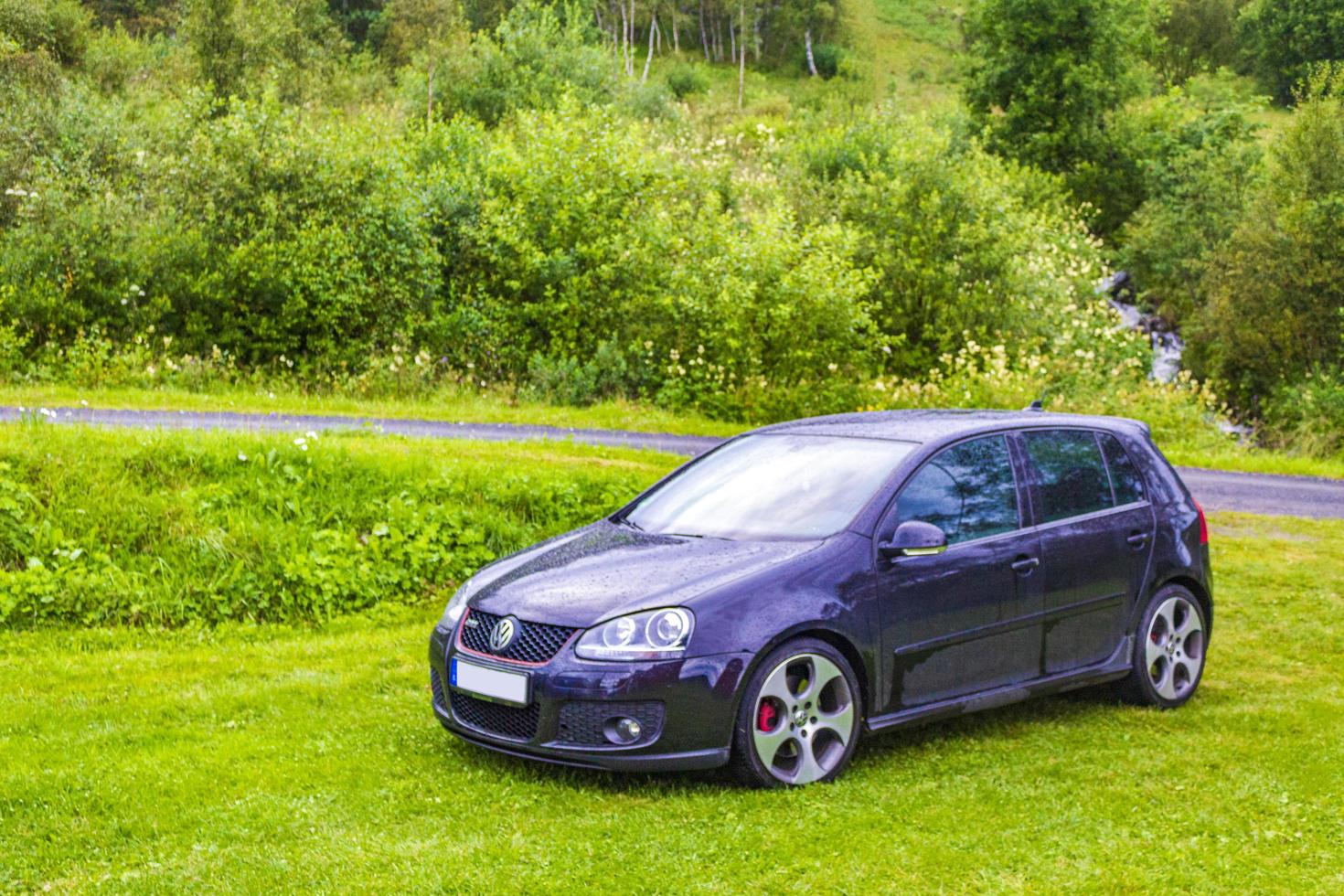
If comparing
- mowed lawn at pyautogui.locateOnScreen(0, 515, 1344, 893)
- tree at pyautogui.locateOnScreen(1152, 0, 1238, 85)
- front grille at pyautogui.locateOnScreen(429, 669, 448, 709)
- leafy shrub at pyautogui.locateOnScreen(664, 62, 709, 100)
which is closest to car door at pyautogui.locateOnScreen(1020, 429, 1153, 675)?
mowed lawn at pyautogui.locateOnScreen(0, 515, 1344, 893)

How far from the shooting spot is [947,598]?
6.50 m

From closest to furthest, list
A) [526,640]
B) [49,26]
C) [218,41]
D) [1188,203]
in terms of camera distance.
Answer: [526,640]
[1188,203]
[218,41]
[49,26]

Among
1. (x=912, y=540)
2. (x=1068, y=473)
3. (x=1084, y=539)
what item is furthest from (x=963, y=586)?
(x=1068, y=473)

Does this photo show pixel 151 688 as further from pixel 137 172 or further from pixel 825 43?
pixel 825 43

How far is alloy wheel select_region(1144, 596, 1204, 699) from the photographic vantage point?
7617 mm

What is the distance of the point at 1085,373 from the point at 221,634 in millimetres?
17967

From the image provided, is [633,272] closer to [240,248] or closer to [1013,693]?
[240,248]

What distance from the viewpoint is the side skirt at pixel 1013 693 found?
6.35 meters

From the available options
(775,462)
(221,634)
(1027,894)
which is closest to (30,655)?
(221,634)

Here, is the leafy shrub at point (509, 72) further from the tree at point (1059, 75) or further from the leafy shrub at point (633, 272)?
the tree at point (1059, 75)

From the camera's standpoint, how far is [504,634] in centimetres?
602

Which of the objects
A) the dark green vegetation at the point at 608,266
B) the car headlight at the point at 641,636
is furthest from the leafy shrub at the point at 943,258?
the car headlight at the point at 641,636

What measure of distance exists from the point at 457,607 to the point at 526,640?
691mm

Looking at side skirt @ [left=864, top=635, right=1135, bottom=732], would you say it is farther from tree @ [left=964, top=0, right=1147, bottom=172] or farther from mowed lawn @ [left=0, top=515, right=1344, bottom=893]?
tree @ [left=964, top=0, right=1147, bottom=172]
